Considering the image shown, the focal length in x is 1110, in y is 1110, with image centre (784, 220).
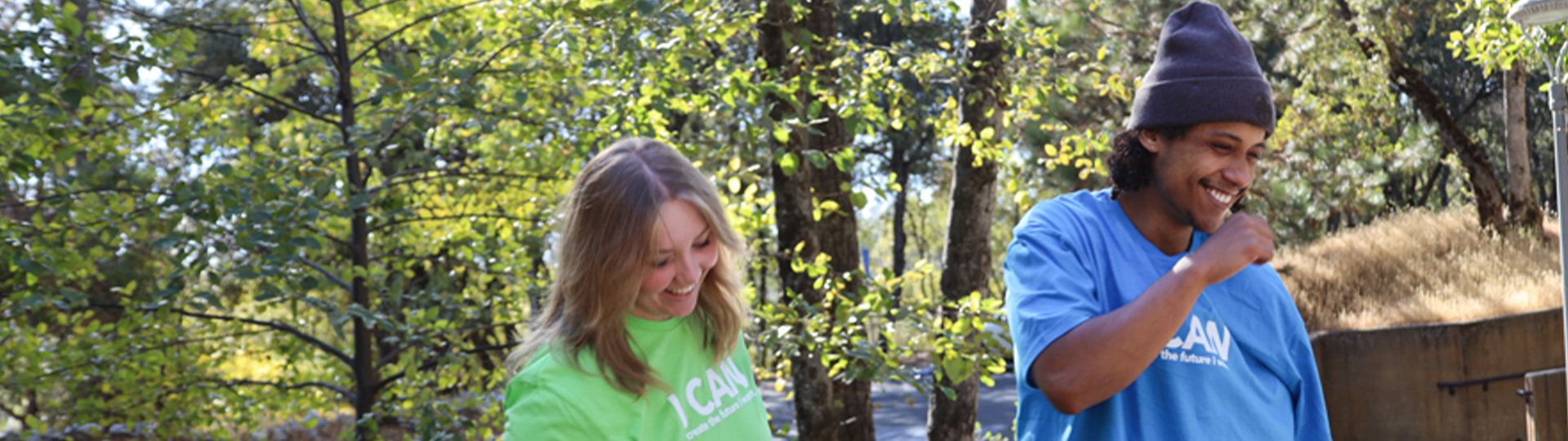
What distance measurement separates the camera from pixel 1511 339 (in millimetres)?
9641

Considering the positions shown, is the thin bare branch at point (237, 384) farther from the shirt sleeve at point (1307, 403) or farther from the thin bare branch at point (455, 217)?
the shirt sleeve at point (1307, 403)

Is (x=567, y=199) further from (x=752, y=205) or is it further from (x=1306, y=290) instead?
(x=1306, y=290)

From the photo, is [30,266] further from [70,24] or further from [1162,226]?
[1162,226]

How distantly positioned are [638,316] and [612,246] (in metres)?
0.15

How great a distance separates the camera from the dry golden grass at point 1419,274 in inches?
429

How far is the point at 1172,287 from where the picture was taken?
1495 millimetres

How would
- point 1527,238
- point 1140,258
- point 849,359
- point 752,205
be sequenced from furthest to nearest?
point 1527,238 → point 752,205 → point 849,359 → point 1140,258

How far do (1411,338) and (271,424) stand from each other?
37.8 feet

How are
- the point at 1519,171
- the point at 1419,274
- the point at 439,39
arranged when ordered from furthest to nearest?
the point at 1519,171 < the point at 1419,274 < the point at 439,39

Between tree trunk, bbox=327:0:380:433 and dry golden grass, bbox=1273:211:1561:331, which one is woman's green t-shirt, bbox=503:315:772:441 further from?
dry golden grass, bbox=1273:211:1561:331

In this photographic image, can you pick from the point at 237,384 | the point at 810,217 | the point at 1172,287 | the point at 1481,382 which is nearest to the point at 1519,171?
the point at 1481,382

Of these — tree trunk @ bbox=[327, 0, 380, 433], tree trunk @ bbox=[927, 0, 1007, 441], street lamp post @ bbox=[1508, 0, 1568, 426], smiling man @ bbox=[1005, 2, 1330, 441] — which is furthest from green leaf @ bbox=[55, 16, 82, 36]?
street lamp post @ bbox=[1508, 0, 1568, 426]

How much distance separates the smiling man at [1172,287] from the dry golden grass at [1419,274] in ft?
33.4

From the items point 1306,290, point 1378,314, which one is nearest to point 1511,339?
point 1378,314
